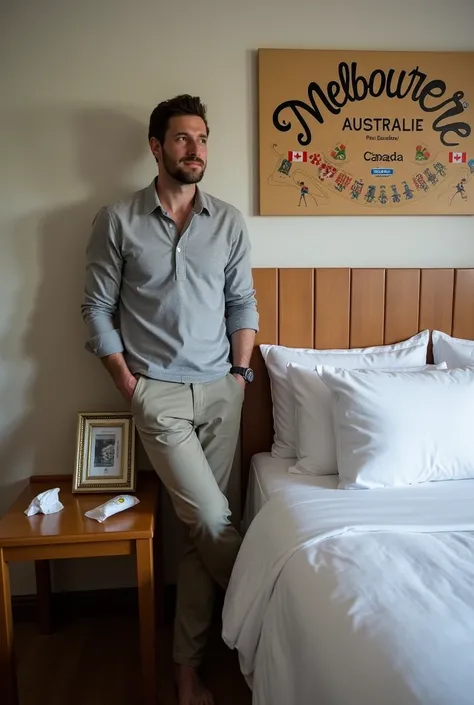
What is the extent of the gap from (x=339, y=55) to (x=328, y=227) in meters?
0.63

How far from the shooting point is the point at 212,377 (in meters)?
1.82

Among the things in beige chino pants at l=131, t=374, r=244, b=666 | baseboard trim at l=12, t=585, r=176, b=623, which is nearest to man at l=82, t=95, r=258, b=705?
beige chino pants at l=131, t=374, r=244, b=666

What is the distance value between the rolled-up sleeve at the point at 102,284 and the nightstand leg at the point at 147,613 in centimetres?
65

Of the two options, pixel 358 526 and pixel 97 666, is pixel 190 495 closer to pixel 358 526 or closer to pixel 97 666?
pixel 358 526

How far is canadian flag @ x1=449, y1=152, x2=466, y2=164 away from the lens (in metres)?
2.05

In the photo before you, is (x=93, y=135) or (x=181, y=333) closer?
(x=181, y=333)

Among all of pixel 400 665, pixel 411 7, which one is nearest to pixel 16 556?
pixel 400 665

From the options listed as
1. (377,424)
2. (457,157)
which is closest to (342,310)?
(377,424)

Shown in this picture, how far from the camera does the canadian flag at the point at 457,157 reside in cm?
205

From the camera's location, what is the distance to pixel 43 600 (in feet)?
6.52

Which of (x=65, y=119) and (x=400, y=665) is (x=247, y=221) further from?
(x=400, y=665)

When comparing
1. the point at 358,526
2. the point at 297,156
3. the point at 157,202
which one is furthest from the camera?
the point at 297,156

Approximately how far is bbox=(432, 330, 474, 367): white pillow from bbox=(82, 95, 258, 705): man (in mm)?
809

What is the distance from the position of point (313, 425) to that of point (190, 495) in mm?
475
